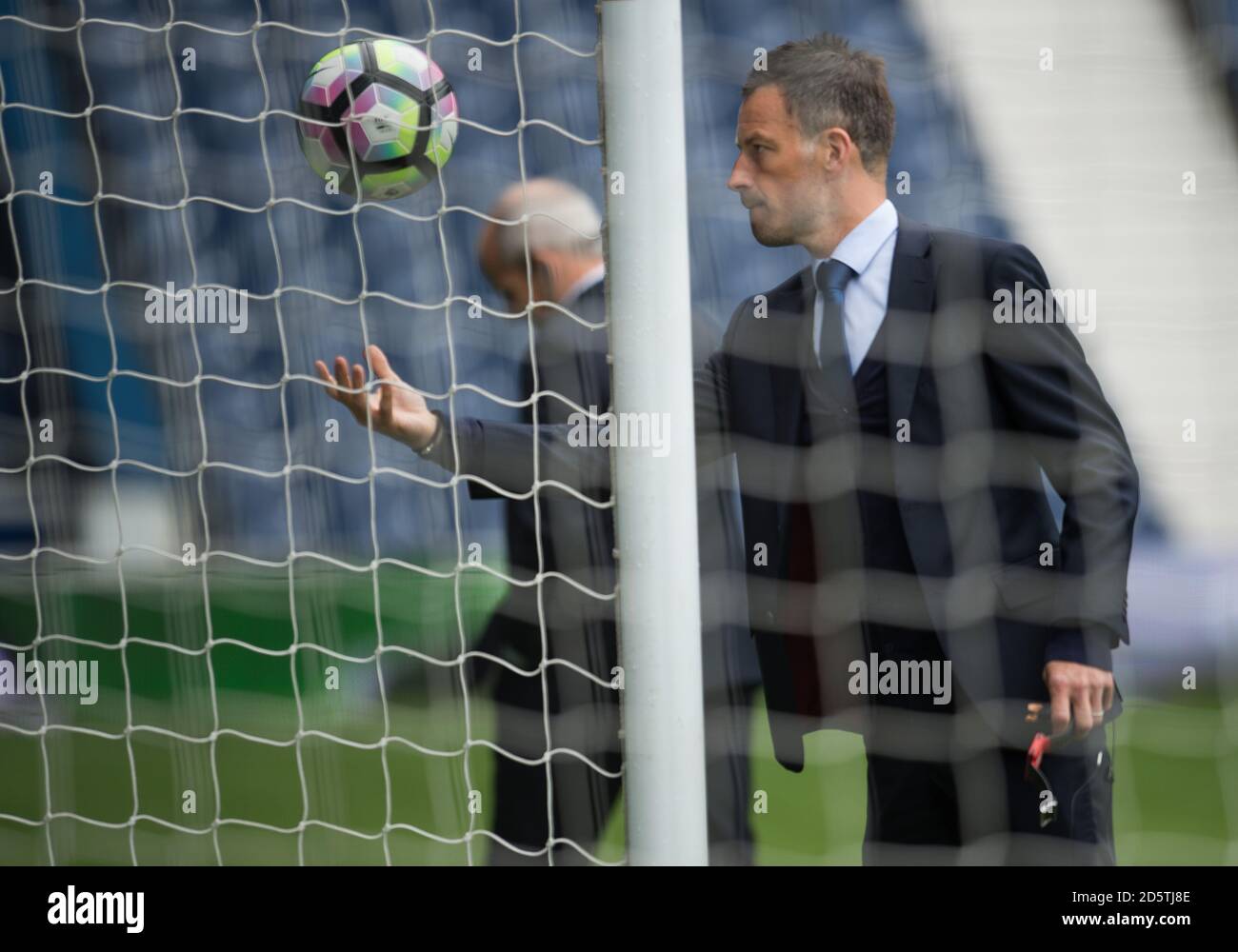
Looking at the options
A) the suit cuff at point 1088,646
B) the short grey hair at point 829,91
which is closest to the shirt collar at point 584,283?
the short grey hair at point 829,91

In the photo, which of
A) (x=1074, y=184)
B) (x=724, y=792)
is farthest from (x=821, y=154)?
(x=1074, y=184)

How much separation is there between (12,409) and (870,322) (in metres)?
3.98

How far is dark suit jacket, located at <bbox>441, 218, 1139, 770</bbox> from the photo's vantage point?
127cm

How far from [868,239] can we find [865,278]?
1.9 inches

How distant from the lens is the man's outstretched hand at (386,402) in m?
1.23

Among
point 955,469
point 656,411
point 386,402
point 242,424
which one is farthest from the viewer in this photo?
point 242,424

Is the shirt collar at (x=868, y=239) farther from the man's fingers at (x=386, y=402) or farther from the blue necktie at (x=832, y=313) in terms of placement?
the man's fingers at (x=386, y=402)

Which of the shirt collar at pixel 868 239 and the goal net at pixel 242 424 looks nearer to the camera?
the shirt collar at pixel 868 239

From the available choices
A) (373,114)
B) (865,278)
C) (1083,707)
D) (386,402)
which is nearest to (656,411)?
(386,402)

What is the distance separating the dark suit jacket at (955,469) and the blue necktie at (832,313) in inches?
1.2

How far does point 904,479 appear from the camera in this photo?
1338mm

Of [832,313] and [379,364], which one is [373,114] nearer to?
[379,364]

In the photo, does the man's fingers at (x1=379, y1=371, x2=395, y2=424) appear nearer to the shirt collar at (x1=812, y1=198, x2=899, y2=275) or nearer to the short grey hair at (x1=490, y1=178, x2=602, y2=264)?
the short grey hair at (x1=490, y1=178, x2=602, y2=264)

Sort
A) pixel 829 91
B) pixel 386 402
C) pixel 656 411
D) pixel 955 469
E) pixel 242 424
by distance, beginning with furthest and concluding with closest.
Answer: pixel 242 424
pixel 829 91
pixel 955 469
pixel 386 402
pixel 656 411
